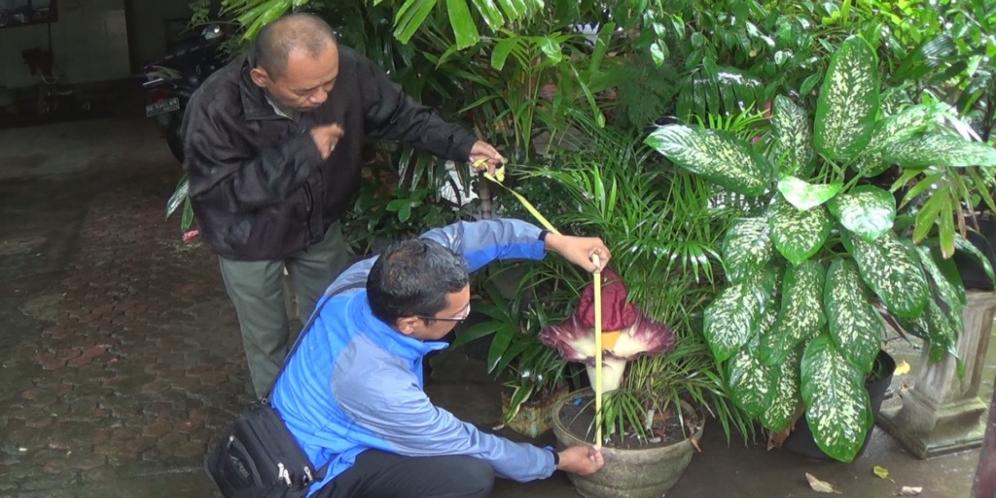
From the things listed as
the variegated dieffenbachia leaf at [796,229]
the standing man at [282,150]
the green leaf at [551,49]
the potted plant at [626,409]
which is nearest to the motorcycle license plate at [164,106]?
the standing man at [282,150]

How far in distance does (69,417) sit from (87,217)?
8.93 ft

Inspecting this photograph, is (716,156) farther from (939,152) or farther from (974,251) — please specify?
(974,251)

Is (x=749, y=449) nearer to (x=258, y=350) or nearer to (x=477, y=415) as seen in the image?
(x=477, y=415)

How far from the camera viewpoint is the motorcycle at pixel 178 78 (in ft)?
22.2

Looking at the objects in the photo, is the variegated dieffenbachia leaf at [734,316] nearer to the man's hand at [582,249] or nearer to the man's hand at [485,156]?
the man's hand at [582,249]

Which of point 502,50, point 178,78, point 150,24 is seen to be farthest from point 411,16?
point 150,24

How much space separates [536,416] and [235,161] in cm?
138

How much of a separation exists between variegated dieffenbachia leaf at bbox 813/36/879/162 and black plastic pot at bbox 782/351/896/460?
84cm

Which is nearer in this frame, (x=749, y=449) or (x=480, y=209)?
(x=749, y=449)

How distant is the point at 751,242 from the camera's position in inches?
107

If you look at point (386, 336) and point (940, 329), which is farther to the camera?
point (940, 329)

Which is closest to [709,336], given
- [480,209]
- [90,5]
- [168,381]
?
[480,209]

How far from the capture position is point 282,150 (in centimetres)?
279

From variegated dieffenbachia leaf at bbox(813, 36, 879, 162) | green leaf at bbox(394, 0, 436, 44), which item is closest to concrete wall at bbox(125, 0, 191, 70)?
green leaf at bbox(394, 0, 436, 44)
